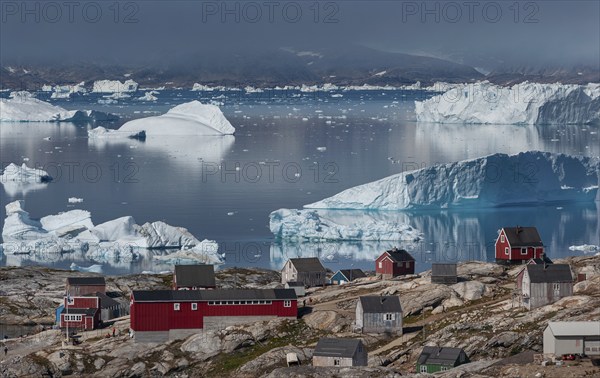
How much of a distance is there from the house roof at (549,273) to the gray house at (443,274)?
3573 millimetres

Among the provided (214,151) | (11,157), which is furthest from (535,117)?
(11,157)

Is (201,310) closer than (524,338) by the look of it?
No

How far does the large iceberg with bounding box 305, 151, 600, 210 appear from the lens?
232 feet

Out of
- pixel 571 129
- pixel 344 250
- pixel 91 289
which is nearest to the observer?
pixel 91 289

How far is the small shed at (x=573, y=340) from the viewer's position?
36438 mm

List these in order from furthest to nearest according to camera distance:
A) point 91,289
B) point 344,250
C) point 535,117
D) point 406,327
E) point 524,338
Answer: point 535,117 < point 344,250 < point 91,289 < point 406,327 < point 524,338

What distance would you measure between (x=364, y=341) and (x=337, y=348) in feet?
9.06

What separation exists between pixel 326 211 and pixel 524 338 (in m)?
34.5

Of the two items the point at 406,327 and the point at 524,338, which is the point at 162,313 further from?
the point at 524,338

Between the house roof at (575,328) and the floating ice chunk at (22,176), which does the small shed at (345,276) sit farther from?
the floating ice chunk at (22,176)

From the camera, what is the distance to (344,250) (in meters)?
63.1

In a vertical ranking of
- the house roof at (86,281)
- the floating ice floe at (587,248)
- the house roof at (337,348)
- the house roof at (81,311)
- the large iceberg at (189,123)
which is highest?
the large iceberg at (189,123)

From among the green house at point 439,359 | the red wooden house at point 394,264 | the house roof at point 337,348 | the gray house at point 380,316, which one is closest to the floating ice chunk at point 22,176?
the red wooden house at point 394,264

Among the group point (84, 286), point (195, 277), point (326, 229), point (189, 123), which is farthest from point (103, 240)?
point (189, 123)
